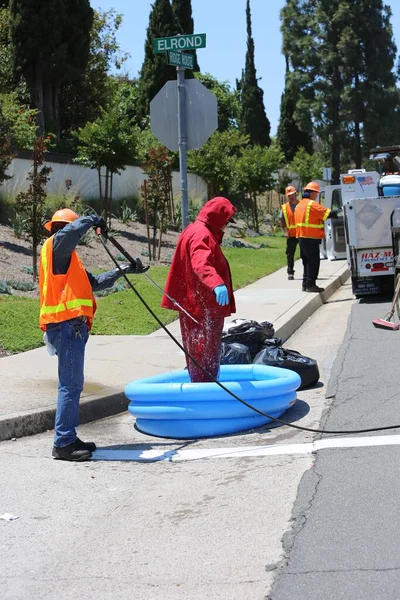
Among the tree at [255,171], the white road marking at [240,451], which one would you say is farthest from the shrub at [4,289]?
the tree at [255,171]

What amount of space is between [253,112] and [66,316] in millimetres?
57895

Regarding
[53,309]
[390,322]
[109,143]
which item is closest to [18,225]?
[109,143]

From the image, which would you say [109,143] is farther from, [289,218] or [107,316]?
[107,316]

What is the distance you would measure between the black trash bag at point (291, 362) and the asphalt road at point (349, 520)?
63cm

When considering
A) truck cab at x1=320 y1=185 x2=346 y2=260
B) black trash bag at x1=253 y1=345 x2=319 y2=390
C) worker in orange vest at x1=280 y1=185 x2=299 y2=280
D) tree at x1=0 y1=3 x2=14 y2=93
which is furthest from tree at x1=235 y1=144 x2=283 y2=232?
black trash bag at x1=253 y1=345 x2=319 y2=390

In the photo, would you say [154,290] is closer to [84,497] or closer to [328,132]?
[84,497]

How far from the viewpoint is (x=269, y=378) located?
26.1 feet

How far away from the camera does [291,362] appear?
870cm

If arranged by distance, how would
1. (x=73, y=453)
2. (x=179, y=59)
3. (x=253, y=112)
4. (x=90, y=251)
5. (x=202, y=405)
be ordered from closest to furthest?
(x=73, y=453) → (x=202, y=405) → (x=179, y=59) → (x=90, y=251) → (x=253, y=112)

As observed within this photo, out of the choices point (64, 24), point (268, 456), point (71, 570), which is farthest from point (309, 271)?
point (64, 24)

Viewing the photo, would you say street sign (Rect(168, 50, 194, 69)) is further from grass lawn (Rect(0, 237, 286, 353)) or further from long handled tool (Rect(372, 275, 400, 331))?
long handled tool (Rect(372, 275, 400, 331))

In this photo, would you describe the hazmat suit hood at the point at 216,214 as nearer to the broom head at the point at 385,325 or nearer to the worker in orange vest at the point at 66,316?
the worker in orange vest at the point at 66,316

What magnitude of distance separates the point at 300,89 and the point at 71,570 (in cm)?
5648

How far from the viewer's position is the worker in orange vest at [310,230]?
16.0 metres
